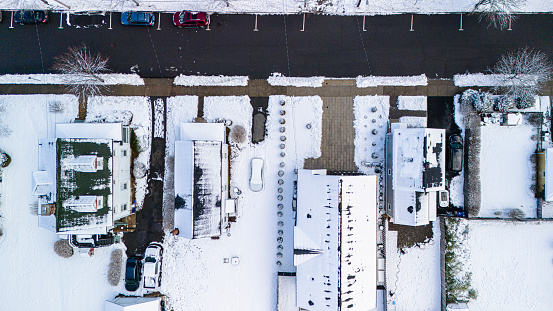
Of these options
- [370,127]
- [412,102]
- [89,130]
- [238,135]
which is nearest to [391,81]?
[412,102]

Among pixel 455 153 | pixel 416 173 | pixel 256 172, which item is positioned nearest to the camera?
pixel 416 173

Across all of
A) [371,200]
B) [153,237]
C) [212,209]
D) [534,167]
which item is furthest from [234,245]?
[534,167]

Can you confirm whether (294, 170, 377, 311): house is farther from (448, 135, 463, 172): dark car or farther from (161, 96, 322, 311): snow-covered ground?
(448, 135, 463, 172): dark car

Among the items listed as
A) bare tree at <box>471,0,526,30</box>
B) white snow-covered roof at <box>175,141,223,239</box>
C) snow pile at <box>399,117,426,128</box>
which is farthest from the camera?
snow pile at <box>399,117,426,128</box>

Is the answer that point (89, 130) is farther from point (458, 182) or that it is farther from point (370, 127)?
point (458, 182)

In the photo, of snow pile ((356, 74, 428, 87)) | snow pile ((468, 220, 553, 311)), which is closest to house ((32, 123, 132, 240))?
snow pile ((356, 74, 428, 87))

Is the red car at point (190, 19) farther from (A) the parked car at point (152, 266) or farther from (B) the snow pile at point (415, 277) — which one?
(B) the snow pile at point (415, 277)

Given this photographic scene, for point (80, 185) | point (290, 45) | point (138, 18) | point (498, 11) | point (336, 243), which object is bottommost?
point (336, 243)
